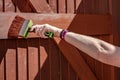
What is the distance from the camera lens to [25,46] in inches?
143

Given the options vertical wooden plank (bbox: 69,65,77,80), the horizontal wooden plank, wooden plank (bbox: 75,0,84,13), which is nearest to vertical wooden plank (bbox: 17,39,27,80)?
the horizontal wooden plank

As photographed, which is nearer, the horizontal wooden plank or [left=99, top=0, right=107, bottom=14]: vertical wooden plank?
the horizontal wooden plank

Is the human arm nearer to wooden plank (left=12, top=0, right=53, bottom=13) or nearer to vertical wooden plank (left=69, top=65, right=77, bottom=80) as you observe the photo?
wooden plank (left=12, top=0, right=53, bottom=13)

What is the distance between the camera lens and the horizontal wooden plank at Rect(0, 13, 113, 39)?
3.38m

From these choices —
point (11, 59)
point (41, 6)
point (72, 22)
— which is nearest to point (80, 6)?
point (72, 22)

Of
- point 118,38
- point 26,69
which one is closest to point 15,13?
point 26,69

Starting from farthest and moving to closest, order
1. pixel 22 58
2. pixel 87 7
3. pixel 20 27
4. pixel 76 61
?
pixel 87 7, pixel 76 61, pixel 22 58, pixel 20 27

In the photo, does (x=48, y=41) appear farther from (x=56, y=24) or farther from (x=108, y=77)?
(x=108, y=77)

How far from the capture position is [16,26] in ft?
10.5

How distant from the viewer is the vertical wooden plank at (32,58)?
366 cm

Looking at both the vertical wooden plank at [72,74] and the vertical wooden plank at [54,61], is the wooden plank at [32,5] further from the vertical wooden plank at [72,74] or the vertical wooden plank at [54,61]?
the vertical wooden plank at [72,74]

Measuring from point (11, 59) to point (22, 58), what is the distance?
0.13 metres

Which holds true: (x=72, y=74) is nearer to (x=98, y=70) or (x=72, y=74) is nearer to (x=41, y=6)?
(x=98, y=70)

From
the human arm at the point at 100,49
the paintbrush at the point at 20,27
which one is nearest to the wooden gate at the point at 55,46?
the paintbrush at the point at 20,27
